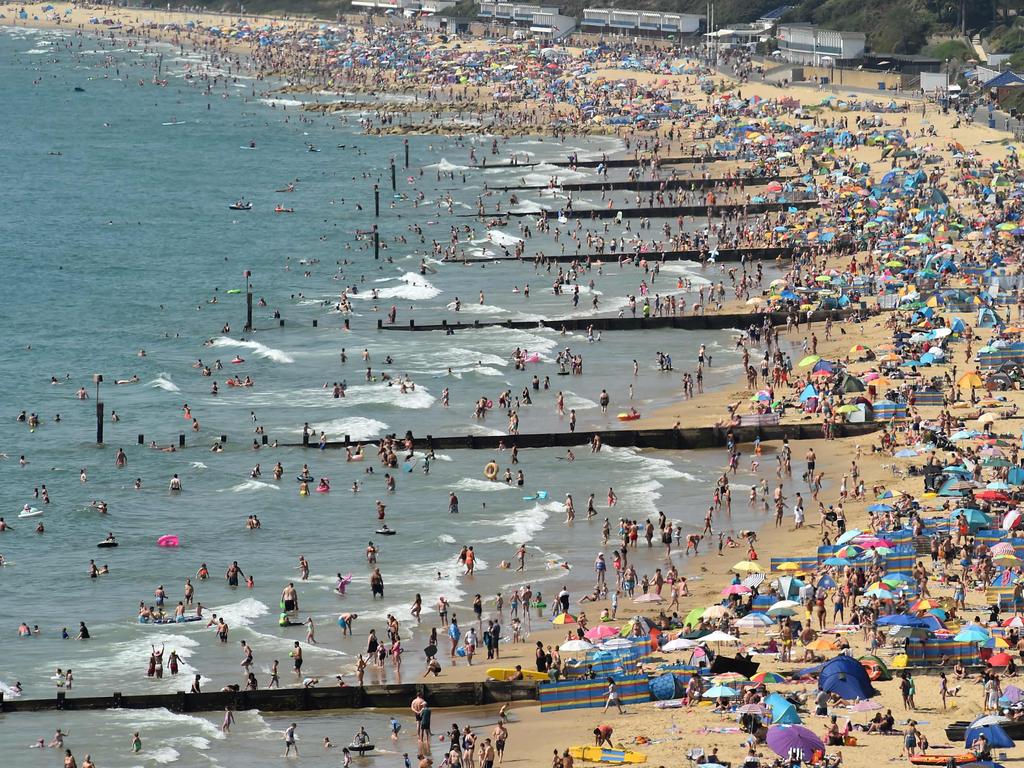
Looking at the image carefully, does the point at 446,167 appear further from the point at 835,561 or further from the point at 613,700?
the point at 613,700

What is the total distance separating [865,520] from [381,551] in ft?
40.5

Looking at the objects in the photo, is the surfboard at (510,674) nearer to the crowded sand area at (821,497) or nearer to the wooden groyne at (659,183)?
the crowded sand area at (821,497)

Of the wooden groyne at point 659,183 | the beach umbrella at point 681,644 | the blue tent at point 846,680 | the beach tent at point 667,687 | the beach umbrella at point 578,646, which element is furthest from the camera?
the wooden groyne at point 659,183

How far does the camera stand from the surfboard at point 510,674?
108 feet

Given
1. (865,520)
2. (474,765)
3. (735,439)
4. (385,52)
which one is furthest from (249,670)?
(385,52)

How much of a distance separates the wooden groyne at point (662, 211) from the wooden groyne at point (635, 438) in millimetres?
39521

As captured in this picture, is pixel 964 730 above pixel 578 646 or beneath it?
above

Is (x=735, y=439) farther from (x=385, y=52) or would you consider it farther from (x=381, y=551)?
(x=385, y=52)

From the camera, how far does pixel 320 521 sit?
45594 mm

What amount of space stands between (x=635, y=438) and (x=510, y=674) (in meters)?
18.6

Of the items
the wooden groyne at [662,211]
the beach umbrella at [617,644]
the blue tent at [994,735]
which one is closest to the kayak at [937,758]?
the blue tent at [994,735]

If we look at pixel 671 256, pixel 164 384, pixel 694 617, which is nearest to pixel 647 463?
pixel 694 617

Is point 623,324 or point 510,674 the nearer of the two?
point 510,674

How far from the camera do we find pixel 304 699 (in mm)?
32938
